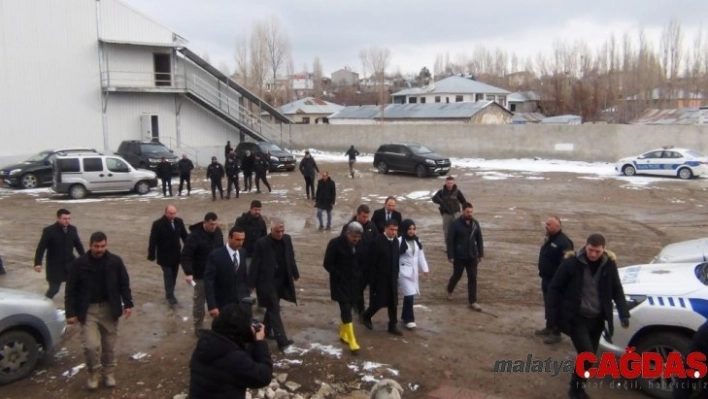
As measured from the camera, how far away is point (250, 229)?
881cm

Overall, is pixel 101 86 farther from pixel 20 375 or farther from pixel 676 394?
pixel 676 394

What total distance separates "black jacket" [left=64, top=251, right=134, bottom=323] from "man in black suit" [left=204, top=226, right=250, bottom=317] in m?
1.00

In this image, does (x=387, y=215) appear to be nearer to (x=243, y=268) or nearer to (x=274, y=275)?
(x=274, y=275)

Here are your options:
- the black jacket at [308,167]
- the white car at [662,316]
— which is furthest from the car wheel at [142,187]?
the white car at [662,316]

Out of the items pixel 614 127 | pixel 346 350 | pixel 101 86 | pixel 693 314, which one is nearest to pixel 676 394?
pixel 693 314

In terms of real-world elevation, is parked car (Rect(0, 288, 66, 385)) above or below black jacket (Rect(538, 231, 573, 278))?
Answer: below

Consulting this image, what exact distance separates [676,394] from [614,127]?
2997cm

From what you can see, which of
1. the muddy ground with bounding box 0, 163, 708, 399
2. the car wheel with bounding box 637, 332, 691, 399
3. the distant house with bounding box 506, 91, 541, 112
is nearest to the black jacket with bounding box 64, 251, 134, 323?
the muddy ground with bounding box 0, 163, 708, 399

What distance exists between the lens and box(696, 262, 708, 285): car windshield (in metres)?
6.23

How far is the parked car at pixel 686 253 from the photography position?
28.7ft

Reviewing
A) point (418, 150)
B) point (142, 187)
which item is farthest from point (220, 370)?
point (418, 150)

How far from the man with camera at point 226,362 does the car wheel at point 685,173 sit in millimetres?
26410

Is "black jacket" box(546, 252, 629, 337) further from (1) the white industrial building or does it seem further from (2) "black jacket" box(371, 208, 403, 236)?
(1) the white industrial building

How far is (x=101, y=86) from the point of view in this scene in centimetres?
3139
